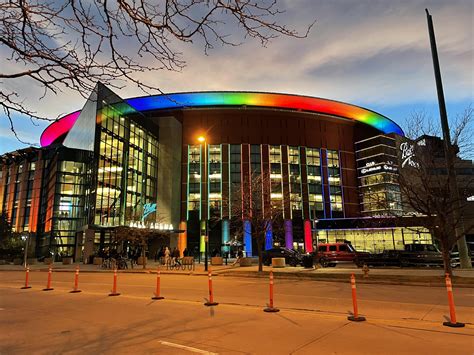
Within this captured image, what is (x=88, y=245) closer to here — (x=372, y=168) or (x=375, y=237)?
(x=375, y=237)

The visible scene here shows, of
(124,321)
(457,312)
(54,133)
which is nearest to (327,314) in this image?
(457,312)

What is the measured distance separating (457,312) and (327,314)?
11.4 feet

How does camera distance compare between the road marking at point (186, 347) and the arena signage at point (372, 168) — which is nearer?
the road marking at point (186, 347)

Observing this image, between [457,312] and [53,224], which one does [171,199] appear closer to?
[53,224]

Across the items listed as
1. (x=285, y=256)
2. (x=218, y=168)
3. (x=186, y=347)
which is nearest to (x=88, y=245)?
(x=285, y=256)

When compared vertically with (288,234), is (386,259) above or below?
below

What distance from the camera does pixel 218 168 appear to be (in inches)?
2504

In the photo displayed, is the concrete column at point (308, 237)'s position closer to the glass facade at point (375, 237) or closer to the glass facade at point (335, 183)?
the glass facade at point (375, 237)

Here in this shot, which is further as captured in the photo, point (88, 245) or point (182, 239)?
point (182, 239)

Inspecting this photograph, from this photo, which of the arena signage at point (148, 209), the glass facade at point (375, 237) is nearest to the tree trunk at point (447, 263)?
the glass facade at point (375, 237)

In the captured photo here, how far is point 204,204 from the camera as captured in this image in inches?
2435

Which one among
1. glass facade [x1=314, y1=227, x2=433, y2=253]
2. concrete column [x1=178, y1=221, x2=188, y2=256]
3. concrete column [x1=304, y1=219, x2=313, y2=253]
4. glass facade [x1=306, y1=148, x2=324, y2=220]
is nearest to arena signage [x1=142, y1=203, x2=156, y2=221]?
concrete column [x1=178, y1=221, x2=188, y2=256]

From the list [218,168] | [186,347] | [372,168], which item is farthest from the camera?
[372,168]

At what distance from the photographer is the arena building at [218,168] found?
52562 mm
